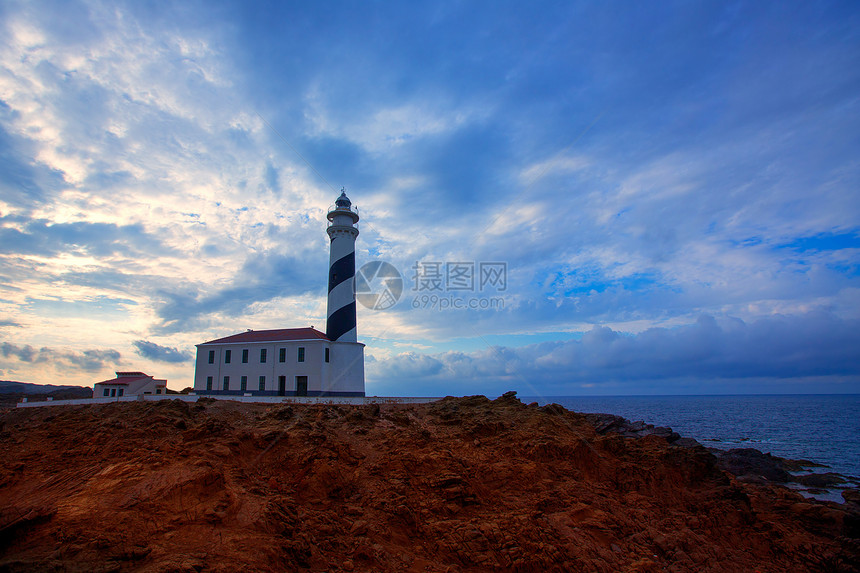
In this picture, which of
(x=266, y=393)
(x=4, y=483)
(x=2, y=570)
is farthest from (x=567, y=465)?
(x=266, y=393)

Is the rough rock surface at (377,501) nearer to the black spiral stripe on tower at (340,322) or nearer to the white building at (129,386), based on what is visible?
the black spiral stripe on tower at (340,322)

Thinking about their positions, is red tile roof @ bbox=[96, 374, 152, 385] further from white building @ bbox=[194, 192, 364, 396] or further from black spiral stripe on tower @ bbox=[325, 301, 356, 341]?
black spiral stripe on tower @ bbox=[325, 301, 356, 341]

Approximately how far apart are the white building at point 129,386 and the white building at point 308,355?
263cm

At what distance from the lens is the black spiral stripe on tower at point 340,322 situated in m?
28.1

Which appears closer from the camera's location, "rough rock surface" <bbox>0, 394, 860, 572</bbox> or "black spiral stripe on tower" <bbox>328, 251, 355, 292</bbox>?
"rough rock surface" <bbox>0, 394, 860, 572</bbox>

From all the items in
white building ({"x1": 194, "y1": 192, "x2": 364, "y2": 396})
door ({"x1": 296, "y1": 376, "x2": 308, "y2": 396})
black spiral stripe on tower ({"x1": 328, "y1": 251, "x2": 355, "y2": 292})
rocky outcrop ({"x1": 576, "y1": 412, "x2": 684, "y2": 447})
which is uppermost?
black spiral stripe on tower ({"x1": 328, "y1": 251, "x2": 355, "y2": 292})

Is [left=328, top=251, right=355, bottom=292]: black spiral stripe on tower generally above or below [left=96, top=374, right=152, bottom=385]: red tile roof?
above

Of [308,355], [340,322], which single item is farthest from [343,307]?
[308,355]

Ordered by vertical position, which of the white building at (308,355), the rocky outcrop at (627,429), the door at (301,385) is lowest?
the rocky outcrop at (627,429)

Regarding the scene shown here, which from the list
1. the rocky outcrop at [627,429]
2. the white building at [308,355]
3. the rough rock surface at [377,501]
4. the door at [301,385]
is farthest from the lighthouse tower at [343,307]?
the rocky outcrop at [627,429]

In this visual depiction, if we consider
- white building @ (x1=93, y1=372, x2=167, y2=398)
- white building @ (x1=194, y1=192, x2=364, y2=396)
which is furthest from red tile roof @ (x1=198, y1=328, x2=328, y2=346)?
white building @ (x1=93, y1=372, x2=167, y2=398)

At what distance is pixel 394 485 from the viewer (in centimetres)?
1206

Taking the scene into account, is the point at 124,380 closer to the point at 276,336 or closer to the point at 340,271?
the point at 276,336

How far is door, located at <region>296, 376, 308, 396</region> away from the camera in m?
27.0
